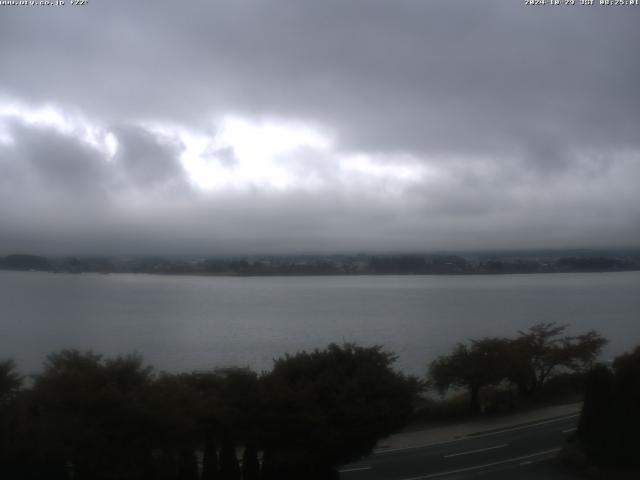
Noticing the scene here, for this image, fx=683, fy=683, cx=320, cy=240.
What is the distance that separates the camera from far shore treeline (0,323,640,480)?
39.5ft

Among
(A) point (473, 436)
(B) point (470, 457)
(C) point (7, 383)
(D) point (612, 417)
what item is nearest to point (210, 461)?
(C) point (7, 383)

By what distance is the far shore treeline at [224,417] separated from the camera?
1205 cm

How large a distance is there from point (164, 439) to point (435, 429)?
13.9m

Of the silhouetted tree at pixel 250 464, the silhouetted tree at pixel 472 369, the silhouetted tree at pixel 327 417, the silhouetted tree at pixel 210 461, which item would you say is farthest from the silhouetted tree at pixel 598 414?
the silhouetted tree at pixel 472 369

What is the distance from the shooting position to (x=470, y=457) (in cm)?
1791

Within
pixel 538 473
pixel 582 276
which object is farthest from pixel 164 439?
pixel 582 276

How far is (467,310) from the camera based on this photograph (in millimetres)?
70250

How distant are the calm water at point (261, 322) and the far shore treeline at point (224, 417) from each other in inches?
757

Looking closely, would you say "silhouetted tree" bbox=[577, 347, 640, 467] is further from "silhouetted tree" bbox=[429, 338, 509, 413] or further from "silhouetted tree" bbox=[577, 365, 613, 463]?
"silhouetted tree" bbox=[429, 338, 509, 413]

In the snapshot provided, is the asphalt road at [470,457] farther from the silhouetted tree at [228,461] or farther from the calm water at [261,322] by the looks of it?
the calm water at [261,322]

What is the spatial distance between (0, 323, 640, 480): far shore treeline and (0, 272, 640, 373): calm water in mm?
19237

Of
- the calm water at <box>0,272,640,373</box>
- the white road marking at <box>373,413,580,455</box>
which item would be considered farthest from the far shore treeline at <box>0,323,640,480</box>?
the calm water at <box>0,272,640,373</box>

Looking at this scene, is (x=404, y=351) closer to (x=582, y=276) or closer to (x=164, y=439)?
(x=164, y=439)

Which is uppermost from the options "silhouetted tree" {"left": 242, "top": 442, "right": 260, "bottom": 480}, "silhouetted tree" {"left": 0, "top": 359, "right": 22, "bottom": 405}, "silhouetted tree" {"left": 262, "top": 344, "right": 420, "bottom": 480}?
"silhouetted tree" {"left": 0, "top": 359, "right": 22, "bottom": 405}
